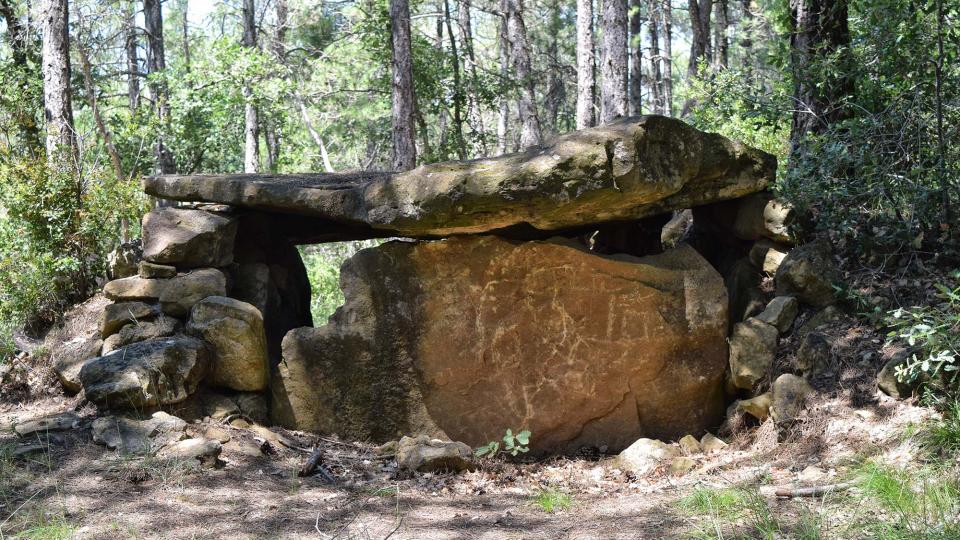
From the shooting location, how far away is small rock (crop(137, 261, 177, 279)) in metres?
6.73

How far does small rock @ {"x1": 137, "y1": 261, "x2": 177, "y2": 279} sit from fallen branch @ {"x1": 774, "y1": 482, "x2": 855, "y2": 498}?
4.59 metres

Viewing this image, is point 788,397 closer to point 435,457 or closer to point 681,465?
point 681,465

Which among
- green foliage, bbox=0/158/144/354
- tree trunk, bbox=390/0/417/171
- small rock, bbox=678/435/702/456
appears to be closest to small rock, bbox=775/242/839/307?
small rock, bbox=678/435/702/456

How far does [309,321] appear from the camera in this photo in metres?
8.42

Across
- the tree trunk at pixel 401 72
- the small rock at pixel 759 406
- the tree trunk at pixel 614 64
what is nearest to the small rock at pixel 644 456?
the small rock at pixel 759 406

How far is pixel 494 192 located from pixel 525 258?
82 cm

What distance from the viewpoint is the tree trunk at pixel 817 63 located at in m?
7.02

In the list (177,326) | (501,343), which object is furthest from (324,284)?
(501,343)

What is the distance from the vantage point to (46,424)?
226 inches

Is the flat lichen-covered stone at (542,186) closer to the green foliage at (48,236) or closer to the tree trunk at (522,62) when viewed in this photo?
the green foliage at (48,236)

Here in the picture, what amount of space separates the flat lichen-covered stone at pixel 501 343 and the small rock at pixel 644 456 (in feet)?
1.44

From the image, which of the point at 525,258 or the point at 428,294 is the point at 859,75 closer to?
the point at 525,258

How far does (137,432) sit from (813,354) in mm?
4562

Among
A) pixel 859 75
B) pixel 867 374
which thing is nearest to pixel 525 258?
pixel 867 374
